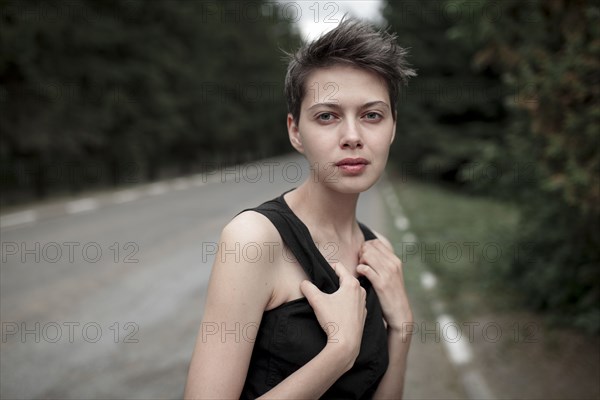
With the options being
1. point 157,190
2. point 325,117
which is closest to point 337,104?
point 325,117

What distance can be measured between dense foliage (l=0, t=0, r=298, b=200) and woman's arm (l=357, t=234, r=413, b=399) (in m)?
7.35

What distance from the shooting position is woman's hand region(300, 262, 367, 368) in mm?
1629

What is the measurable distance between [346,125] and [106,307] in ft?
19.0

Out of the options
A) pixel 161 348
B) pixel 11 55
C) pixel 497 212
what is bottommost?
pixel 497 212

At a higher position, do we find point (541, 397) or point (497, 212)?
point (541, 397)

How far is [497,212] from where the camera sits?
15.6 m

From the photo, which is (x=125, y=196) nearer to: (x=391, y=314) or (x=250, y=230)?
(x=391, y=314)

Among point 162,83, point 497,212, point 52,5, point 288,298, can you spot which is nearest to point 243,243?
point 288,298

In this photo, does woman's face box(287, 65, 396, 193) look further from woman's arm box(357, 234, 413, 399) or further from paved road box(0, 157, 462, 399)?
paved road box(0, 157, 462, 399)

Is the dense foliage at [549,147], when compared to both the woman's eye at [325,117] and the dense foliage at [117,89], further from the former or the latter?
the dense foliage at [117,89]

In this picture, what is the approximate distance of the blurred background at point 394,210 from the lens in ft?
15.3

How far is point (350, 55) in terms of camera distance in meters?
1.71

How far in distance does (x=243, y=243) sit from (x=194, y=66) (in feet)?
105

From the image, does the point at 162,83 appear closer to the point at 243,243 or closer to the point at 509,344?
the point at 509,344
